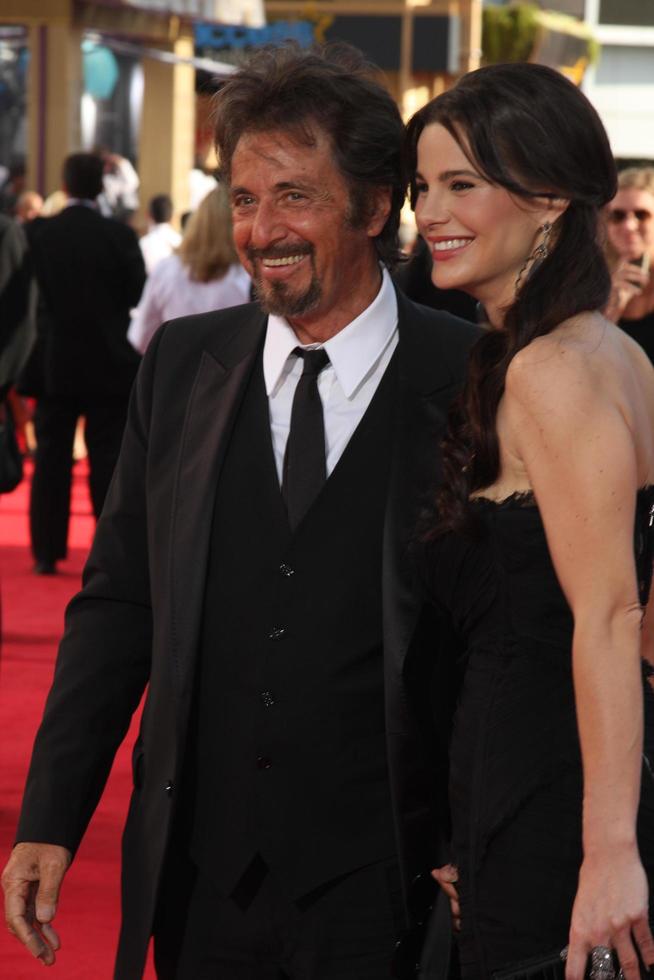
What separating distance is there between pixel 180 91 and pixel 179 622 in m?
21.7

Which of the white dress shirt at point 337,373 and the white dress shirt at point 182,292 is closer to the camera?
the white dress shirt at point 337,373

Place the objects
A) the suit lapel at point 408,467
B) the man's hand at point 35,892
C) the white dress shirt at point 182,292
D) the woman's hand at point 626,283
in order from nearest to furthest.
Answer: the suit lapel at point 408,467, the man's hand at point 35,892, the woman's hand at point 626,283, the white dress shirt at point 182,292

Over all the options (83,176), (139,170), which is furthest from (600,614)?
(139,170)

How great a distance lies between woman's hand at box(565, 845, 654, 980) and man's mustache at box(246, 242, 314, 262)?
1154 millimetres

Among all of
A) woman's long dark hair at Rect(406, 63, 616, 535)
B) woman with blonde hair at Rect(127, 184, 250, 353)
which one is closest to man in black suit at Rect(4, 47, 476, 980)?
woman's long dark hair at Rect(406, 63, 616, 535)

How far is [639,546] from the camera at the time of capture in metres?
2.46

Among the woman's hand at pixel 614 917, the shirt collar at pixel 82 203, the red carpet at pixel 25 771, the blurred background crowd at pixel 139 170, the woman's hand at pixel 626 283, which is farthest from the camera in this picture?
the shirt collar at pixel 82 203

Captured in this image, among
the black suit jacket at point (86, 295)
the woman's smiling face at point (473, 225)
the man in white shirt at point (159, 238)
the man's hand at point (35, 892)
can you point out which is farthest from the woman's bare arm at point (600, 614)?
the man in white shirt at point (159, 238)

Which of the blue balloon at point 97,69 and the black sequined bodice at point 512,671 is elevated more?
the black sequined bodice at point 512,671

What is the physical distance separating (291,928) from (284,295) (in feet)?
3.29

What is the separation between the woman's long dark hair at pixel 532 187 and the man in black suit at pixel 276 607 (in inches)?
10.9

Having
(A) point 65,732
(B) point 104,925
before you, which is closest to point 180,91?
(B) point 104,925

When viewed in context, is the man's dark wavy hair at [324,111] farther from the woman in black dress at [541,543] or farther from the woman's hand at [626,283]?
the woman's hand at [626,283]

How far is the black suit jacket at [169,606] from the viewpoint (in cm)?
270
